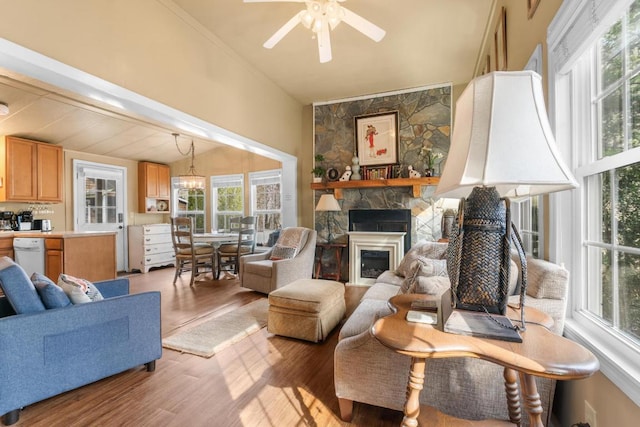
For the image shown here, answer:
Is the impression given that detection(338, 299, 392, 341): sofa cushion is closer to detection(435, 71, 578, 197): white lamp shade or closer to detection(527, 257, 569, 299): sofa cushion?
detection(527, 257, 569, 299): sofa cushion

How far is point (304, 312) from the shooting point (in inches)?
97.9

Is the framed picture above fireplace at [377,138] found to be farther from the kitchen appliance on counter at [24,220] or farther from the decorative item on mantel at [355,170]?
the kitchen appliance on counter at [24,220]

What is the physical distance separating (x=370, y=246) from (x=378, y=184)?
0.96 meters

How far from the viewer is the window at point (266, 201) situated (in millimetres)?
5945

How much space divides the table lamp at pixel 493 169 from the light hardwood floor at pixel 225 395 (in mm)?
1048

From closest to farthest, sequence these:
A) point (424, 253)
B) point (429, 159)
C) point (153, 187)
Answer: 1. point (424, 253)
2. point (429, 159)
3. point (153, 187)

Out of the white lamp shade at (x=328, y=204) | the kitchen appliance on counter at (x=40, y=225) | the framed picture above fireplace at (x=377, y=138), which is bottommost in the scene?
the kitchen appliance on counter at (x=40, y=225)

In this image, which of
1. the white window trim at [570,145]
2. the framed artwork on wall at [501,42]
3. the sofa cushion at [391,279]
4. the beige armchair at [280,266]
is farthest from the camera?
the beige armchair at [280,266]

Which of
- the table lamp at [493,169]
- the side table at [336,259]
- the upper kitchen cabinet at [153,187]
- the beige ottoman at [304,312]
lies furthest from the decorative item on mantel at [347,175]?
the upper kitchen cabinet at [153,187]

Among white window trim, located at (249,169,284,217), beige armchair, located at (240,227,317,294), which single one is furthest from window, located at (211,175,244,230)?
beige armchair, located at (240,227,317,294)

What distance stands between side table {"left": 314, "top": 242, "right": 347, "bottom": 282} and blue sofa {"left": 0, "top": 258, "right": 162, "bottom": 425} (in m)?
2.93

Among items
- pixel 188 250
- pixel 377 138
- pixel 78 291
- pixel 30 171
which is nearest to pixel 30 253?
pixel 30 171

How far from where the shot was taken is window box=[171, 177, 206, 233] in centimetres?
679

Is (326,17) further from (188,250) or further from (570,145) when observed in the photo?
(188,250)
